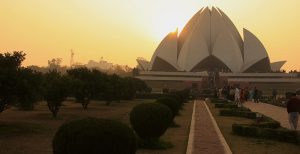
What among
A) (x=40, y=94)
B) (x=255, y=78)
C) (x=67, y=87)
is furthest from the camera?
(x=255, y=78)

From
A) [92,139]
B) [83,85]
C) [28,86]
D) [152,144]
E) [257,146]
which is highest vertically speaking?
[83,85]

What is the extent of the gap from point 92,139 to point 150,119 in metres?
5.28

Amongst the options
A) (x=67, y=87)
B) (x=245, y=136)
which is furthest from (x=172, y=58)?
(x=245, y=136)

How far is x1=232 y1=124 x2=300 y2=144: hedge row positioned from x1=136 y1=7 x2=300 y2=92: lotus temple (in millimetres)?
56516

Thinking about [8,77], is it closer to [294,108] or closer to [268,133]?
[268,133]

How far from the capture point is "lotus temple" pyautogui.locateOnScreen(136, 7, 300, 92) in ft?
234

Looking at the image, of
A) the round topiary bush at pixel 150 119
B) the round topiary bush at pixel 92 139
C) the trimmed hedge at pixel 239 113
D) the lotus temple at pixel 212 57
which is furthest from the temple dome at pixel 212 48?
the round topiary bush at pixel 92 139

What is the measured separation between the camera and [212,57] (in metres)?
75.1

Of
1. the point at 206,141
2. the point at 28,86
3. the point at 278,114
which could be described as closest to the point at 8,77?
the point at 28,86

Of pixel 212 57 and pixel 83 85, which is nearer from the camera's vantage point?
pixel 83 85

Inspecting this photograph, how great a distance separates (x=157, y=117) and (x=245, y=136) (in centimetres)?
→ 467

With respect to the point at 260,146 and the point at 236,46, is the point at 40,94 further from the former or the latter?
the point at 236,46

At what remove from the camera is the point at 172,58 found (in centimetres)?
7744

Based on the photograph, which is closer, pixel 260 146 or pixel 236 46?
pixel 260 146
